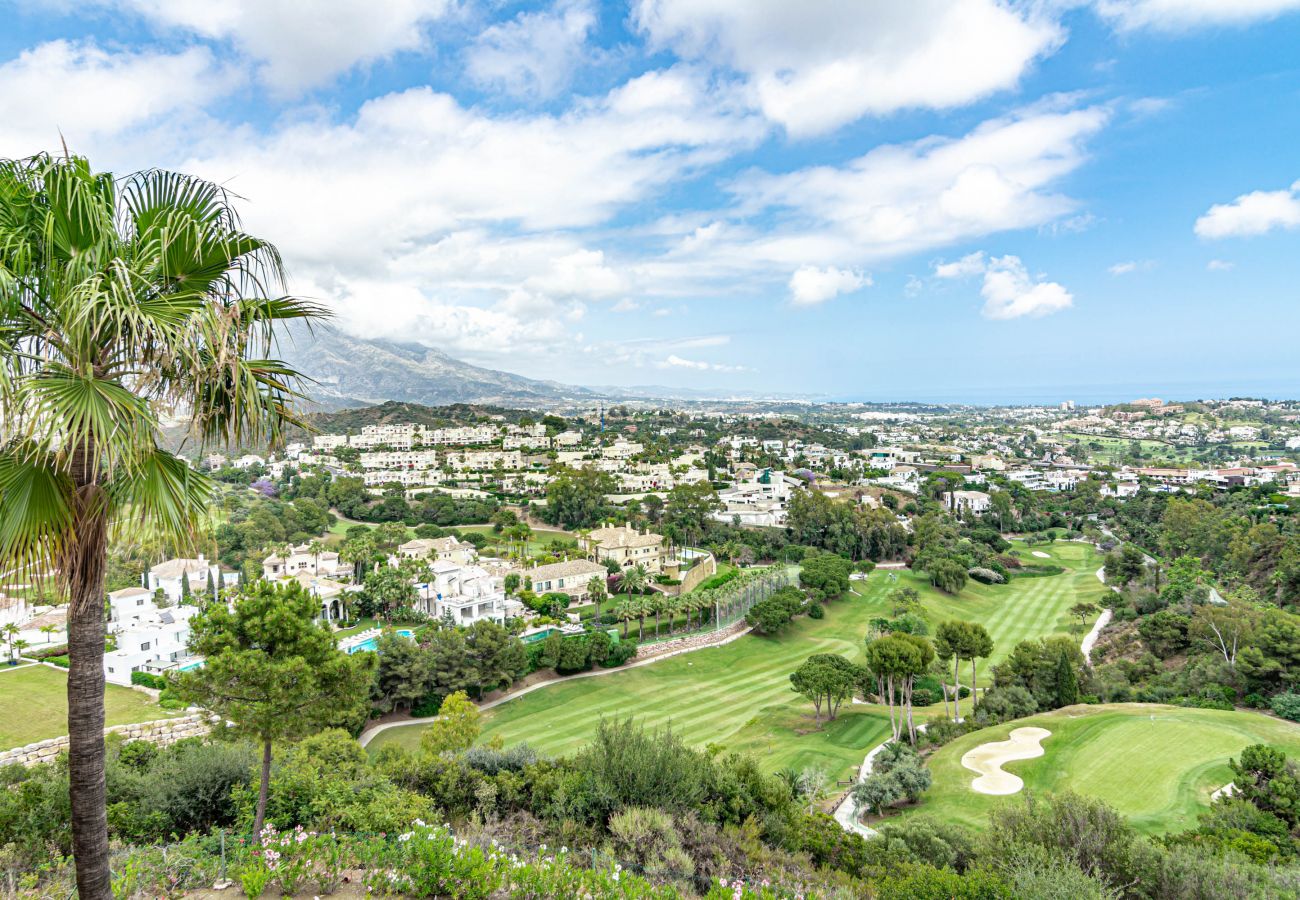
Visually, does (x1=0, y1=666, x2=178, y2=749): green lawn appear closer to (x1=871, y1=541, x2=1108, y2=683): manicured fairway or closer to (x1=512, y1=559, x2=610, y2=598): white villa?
(x1=512, y1=559, x2=610, y2=598): white villa

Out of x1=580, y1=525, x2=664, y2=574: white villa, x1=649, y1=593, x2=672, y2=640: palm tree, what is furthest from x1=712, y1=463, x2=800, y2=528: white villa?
x1=649, y1=593, x2=672, y2=640: palm tree

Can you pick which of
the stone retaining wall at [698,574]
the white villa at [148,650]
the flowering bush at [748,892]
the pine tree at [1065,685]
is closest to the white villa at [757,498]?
the stone retaining wall at [698,574]

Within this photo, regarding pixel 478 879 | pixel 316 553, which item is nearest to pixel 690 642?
pixel 316 553

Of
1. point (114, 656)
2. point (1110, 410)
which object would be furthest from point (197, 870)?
point (1110, 410)

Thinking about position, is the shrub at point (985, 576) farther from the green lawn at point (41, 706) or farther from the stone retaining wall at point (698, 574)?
the green lawn at point (41, 706)

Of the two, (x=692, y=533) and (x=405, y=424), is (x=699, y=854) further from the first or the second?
(x=405, y=424)

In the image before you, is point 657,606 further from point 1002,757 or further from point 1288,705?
point 1288,705
